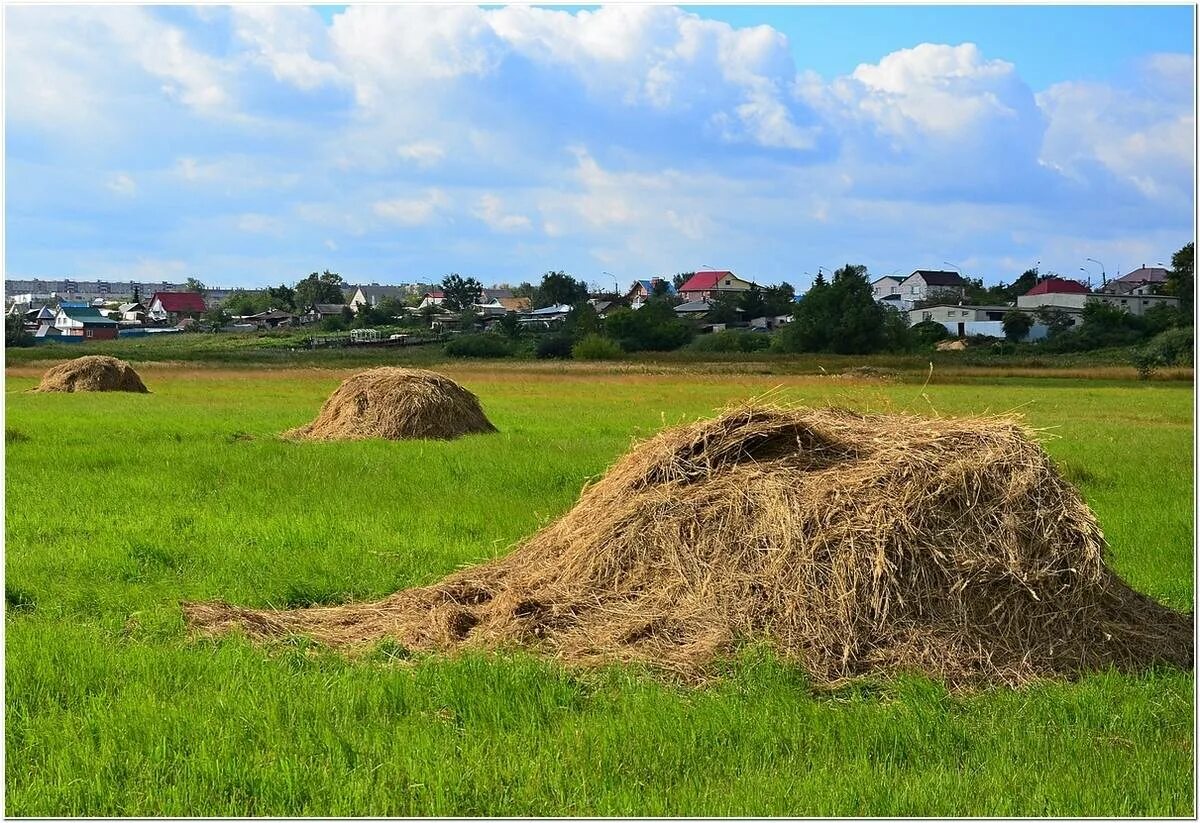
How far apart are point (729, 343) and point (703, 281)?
1503 inches

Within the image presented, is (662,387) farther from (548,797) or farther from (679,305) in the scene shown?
(679,305)

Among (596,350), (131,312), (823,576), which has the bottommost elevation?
(596,350)

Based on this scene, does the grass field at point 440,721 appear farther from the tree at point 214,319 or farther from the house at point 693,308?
the house at point 693,308

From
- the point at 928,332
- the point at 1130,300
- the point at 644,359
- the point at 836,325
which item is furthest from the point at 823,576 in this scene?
the point at 1130,300

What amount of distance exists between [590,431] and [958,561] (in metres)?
17.0

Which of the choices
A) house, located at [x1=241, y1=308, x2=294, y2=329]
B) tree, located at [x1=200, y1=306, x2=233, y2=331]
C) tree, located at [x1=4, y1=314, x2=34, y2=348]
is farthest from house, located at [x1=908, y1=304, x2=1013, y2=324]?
tree, located at [x1=4, y1=314, x2=34, y2=348]

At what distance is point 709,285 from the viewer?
108m

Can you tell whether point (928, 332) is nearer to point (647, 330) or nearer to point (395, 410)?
point (647, 330)

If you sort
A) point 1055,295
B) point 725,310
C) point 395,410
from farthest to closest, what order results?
point 1055,295, point 725,310, point 395,410

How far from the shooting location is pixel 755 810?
5207mm

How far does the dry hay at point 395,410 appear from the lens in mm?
22062

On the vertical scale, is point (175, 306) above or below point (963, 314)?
above

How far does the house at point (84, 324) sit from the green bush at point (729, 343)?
119 feet

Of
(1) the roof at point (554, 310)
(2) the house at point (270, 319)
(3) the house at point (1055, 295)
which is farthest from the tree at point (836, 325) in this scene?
(2) the house at point (270, 319)
